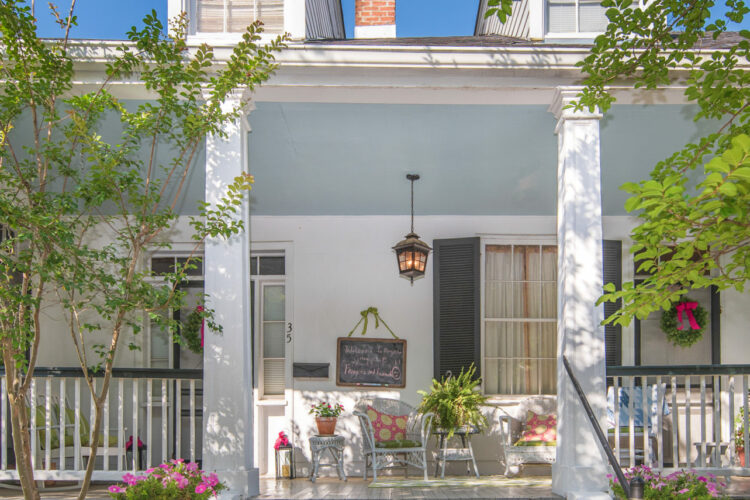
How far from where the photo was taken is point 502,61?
16.6 ft

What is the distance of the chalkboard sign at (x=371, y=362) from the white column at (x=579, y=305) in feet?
9.18

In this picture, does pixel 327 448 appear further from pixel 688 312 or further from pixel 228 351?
pixel 688 312

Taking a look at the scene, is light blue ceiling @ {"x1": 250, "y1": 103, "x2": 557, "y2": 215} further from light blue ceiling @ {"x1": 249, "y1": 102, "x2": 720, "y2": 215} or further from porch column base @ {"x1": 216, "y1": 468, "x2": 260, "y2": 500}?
porch column base @ {"x1": 216, "y1": 468, "x2": 260, "y2": 500}

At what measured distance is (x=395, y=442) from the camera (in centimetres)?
684

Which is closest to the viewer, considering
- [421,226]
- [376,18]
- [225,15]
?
[225,15]

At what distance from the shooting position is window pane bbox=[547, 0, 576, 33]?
5902 mm

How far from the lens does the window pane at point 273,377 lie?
7848 mm

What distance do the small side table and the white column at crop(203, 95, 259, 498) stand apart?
80.2 inches

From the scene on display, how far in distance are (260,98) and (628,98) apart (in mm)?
2533

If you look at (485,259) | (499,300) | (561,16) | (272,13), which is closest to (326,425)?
(499,300)

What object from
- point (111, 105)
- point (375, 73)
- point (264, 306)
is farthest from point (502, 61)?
point (264, 306)

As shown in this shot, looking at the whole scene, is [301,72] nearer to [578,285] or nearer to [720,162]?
[578,285]

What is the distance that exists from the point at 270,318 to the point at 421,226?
1845 millimetres

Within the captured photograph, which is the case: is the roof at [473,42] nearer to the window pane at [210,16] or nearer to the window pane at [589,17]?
the window pane at [589,17]
